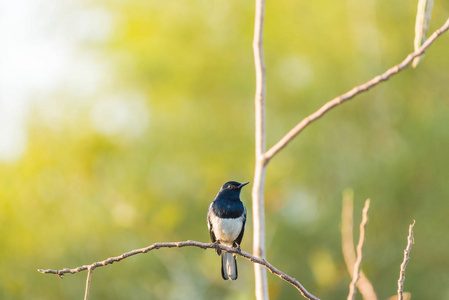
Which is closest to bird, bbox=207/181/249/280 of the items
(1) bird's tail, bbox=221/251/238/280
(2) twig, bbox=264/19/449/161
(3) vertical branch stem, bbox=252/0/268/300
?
(1) bird's tail, bbox=221/251/238/280

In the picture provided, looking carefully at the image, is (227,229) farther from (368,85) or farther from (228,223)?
(368,85)

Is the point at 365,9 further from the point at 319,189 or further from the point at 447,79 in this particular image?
the point at 319,189

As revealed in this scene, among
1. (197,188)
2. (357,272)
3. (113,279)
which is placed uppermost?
(197,188)

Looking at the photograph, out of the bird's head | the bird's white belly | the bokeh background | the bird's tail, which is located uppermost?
the bokeh background

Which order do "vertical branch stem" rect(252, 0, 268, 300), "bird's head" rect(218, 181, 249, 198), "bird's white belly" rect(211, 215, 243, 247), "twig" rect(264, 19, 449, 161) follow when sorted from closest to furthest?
"twig" rect(264, 19, 449, 161), "vertical branch stem" rect(252, 0, 268, 300), "bird's white belly" rect(211, 215, 243, 247), "bird's head" rect(218, 181, 249, 198)

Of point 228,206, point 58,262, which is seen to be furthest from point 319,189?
point 228,206

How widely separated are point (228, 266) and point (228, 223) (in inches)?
10.2

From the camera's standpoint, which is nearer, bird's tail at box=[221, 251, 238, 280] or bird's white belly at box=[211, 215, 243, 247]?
bird's white belly at box=[211, 215, 243, 247]

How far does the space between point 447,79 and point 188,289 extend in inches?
210

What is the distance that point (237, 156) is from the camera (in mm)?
7617

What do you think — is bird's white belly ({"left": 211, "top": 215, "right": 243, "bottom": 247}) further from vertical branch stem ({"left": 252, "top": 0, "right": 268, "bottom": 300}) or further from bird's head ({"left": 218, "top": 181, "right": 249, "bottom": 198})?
vertical branch stem ({"left": 252, "top": 0, "right": 268, "bottom": 300})

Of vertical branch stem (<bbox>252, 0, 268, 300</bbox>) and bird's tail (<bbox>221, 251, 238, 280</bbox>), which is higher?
bird's tail (<bbox>221, 251, 238, 280</bbox>)

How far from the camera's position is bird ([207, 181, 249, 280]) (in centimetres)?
302

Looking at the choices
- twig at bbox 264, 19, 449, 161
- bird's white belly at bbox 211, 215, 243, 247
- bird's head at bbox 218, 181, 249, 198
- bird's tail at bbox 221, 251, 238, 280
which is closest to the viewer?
twig at bbox 264, 19, 449, 161
